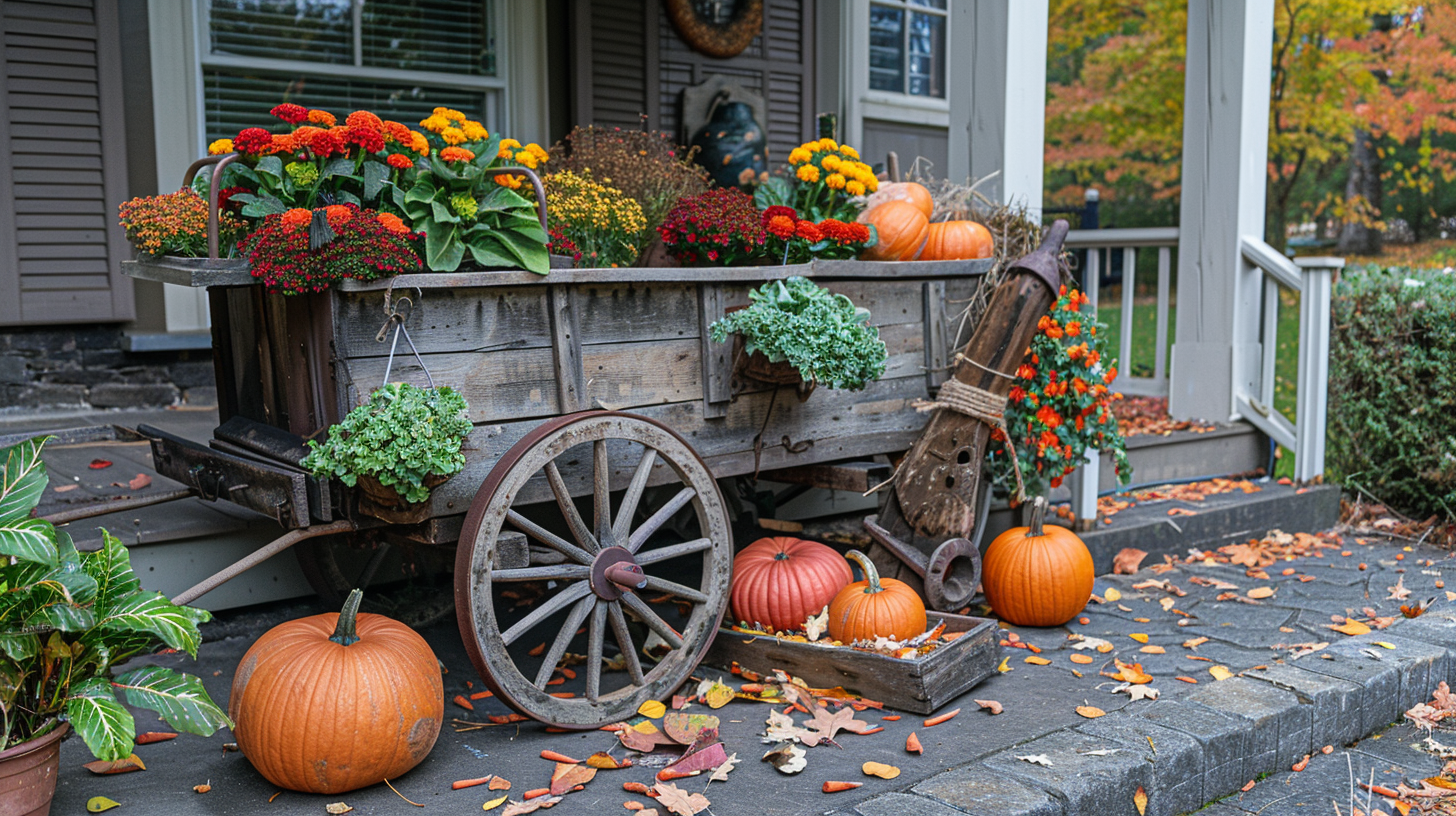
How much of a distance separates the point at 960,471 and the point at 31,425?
13.1ft

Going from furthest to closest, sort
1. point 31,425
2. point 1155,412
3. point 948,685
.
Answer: point 1155,412 → point 31,425 → point 948,685

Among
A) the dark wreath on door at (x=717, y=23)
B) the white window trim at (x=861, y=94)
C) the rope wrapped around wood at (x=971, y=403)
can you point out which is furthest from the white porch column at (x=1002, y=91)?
the white window trim at (x=861, y=94)

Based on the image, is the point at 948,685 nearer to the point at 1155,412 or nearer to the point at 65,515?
the point at 65,515

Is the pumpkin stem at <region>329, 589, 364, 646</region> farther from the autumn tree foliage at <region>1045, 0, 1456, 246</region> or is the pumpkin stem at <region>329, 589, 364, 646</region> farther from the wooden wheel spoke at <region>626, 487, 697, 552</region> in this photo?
the autumn tree foliage at <region>1045, 0, 1456, 246</region>

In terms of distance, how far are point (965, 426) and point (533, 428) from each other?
1609mm

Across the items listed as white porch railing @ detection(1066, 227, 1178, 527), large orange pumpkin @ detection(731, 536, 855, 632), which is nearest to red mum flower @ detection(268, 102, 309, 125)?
large orange pumpkin @ detection(731, 536, 855, 632)

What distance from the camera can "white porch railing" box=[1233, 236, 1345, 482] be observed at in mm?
5168

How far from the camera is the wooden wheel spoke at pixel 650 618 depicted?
2.82 m

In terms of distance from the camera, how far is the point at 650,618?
2869 millimetres

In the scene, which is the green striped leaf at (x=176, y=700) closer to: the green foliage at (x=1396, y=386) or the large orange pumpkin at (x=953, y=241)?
the large orange pumpkin at (x=953, y=241)

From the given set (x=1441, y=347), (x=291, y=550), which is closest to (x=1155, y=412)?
(x=1441, y=347)

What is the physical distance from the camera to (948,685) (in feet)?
9.74

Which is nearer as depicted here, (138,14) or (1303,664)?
Answer: (1303,664)

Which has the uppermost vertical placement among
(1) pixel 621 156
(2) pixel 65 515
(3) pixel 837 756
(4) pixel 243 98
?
(4) pixel 243 98
